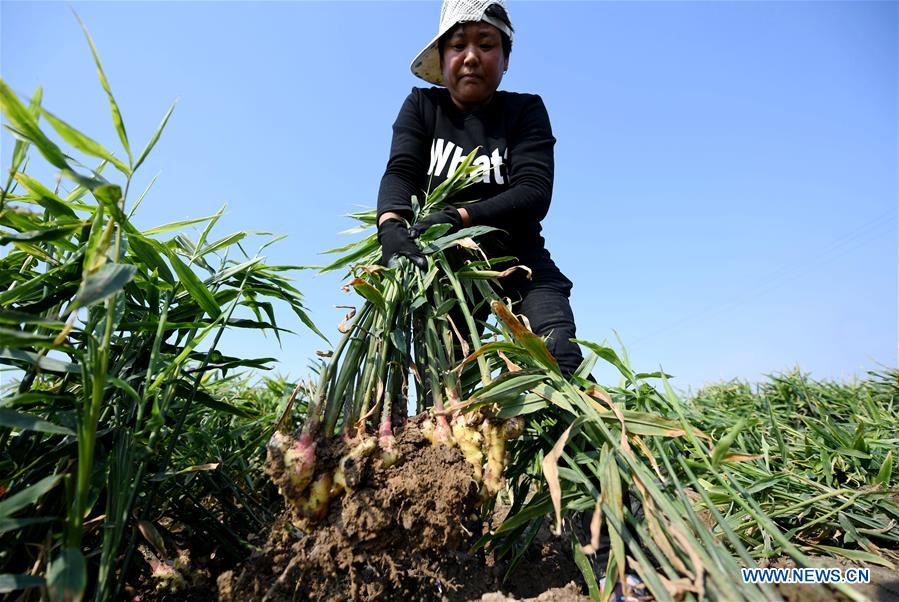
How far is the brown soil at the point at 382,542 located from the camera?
0.98 m

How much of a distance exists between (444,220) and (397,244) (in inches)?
5.7

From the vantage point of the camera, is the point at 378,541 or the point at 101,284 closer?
the point at 101,284

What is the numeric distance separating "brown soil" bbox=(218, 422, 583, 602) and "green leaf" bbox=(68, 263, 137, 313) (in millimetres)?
493

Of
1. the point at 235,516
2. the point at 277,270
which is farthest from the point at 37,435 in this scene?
the point at 277,270

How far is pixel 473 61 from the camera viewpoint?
171 centimetres

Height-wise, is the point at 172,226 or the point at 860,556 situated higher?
the point at 172,226

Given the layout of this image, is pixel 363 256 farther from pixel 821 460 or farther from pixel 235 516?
pixel 821 460

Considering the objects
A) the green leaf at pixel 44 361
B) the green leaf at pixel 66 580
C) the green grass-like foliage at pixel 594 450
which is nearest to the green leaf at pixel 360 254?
the green grass-like foliage at pixel 594 450

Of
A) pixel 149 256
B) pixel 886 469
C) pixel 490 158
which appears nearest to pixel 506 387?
pixel 149 256

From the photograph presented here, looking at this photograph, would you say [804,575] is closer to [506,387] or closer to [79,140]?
[506,387]

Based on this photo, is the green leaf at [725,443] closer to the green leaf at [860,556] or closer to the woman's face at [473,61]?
the green leaf at [860,556]

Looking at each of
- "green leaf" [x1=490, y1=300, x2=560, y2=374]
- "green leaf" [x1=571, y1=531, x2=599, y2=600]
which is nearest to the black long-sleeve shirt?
"green leaf" [x1=490, y1=300, x2=560, y2=374]

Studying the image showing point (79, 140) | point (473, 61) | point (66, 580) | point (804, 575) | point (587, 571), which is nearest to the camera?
point (66, 580)

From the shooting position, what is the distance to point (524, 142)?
176 cm
